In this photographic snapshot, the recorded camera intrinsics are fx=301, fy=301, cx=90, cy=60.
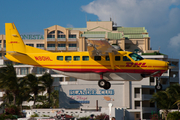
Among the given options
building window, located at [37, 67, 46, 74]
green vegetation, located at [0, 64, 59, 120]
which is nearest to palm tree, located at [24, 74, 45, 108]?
green vegetation, located at [0, 64, 59, 120]

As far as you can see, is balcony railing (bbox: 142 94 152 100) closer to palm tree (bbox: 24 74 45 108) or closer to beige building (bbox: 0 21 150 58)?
palm tree (bbox: 24 74 45 108)

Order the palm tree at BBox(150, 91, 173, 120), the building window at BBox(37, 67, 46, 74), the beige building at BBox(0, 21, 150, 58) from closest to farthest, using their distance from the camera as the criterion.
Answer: the palm tree at BBox(150, 91, 173, 120) → the building window at BBox(37, 67, 46, 74) → the beige building at BBox(0, 21, 150, 58)

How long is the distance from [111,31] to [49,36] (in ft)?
82.5

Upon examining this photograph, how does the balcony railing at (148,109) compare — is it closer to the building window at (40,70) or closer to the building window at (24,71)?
the building window at (40,70)

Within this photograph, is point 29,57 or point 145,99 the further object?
point 145,99

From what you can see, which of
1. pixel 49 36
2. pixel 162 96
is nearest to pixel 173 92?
pixel 162 96

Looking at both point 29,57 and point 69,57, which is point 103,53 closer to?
point 69,57

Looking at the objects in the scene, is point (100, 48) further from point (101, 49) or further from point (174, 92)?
point (174, 92)

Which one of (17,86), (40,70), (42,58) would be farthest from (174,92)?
(40,70)

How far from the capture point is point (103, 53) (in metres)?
29.7

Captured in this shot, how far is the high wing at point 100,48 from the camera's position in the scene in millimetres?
27656

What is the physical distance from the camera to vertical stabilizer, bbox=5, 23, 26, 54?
32375 mm

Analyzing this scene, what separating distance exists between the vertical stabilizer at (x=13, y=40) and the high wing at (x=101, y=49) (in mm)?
7939

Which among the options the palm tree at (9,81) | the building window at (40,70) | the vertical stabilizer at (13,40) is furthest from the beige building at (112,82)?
the vertical stabilizer at (13,40)
